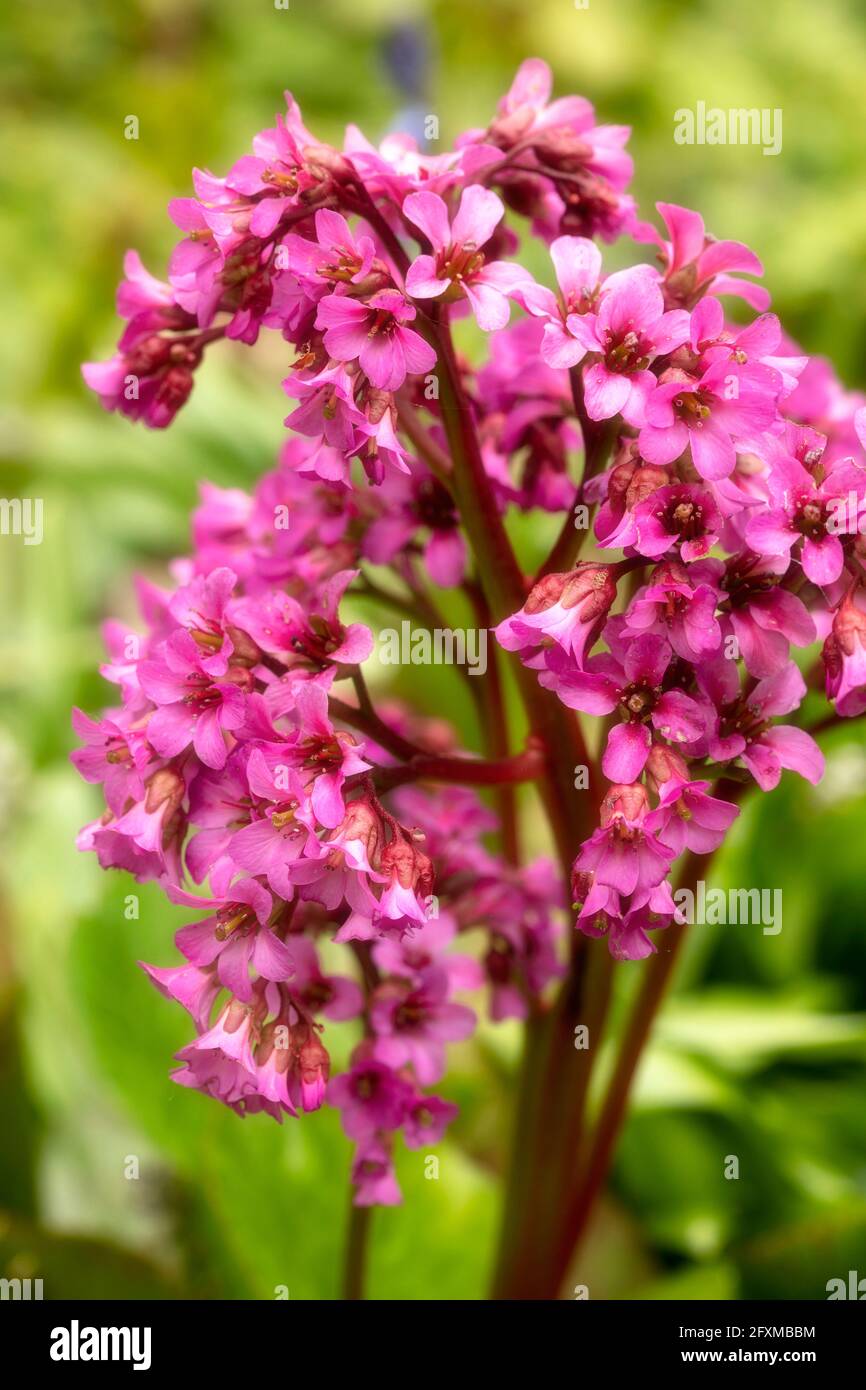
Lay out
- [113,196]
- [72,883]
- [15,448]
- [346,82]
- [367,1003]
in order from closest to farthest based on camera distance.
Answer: [367,1003] < [72,883] < [15,448] < [113,196] < [346,82]

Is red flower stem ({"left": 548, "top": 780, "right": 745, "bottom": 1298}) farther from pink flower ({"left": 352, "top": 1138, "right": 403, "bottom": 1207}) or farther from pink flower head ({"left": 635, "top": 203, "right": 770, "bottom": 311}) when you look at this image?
pink flower head ({"left": 635, "top": 203, "right": 770, "bottom": 311})

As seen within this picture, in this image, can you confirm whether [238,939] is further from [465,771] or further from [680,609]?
[680,609]

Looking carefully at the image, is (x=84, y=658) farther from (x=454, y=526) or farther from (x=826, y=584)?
(x=826, y=584)

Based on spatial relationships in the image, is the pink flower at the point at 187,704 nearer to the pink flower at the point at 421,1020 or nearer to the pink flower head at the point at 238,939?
the pink flower head at the point at 238,939

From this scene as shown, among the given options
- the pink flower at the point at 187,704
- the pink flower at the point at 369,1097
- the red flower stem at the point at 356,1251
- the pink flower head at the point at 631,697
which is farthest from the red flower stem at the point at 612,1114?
the pink flower at the point at 187,704

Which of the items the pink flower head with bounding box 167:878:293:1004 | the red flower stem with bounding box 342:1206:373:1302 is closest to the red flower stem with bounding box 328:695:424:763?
the pink flower head with bounding box 167:878:293:1004

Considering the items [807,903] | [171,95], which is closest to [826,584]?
[807,903]

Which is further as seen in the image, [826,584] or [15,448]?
[15,448]

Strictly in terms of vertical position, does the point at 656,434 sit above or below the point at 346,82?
below
